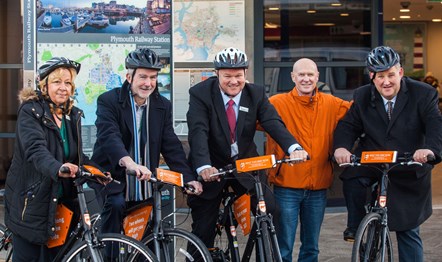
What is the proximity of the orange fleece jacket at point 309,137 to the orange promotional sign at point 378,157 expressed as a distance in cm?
49

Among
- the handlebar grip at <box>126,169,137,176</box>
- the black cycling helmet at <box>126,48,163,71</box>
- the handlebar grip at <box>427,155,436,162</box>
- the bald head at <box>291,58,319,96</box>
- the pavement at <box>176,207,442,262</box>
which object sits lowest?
the pavement at <box>176,207,442,262</box>

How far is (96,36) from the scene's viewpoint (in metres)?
7.09

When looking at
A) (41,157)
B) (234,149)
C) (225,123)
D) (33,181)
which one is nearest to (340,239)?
(234,149)

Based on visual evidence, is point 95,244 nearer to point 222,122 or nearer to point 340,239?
point 222,122

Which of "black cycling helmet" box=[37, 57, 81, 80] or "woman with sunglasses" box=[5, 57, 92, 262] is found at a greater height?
"black cycling helmet" box=[37, 57, 81, 80]

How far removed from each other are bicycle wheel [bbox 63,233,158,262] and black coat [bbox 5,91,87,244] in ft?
0.96

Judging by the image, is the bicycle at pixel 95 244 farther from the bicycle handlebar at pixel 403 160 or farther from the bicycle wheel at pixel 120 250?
the bicycle handlebar at pixel 403 160

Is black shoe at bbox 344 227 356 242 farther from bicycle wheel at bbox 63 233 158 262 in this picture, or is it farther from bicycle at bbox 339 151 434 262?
bicycle wheel at bbox 63 233 158 262

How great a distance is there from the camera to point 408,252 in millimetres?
6168

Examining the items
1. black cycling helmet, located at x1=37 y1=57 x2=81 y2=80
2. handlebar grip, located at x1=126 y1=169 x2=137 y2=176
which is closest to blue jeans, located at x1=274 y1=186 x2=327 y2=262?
handlebar grip, located at x1=126 y1=169 x2=137 y2=176

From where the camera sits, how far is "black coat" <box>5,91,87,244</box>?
5406mm

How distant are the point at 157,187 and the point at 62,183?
0.63m

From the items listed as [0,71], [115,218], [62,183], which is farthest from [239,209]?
[0,71]

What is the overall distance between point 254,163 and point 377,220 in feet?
3.27
